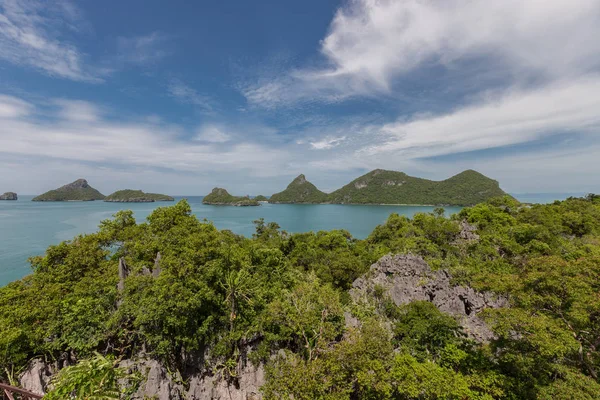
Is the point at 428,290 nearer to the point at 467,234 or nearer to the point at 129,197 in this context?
the point at 467,234

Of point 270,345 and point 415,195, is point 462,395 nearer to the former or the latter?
point 270,345

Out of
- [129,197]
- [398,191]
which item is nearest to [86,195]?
[129,197]

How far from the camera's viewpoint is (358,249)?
3159 cm

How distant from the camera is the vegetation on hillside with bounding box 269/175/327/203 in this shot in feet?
544

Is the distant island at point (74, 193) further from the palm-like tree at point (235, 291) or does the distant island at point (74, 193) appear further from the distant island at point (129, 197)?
the palm-like tree at point (235, 291)

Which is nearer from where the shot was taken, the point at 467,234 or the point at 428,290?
the point at 428,290

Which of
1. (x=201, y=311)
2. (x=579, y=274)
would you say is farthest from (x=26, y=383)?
(x=579, y=274)

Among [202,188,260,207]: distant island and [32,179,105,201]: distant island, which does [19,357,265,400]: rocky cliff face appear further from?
[32,179,105,201]: distant island

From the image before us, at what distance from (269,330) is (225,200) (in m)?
152

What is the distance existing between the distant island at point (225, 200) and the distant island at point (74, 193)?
76879mm

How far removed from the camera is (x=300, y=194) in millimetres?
172625

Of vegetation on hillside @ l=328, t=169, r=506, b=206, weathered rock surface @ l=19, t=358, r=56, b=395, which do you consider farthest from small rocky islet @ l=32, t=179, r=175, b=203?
weathered rock surface @ l=19, t=358, r=56, b=395

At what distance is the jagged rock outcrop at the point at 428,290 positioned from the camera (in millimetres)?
14422

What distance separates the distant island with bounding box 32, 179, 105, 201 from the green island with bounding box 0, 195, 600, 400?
624 ft
